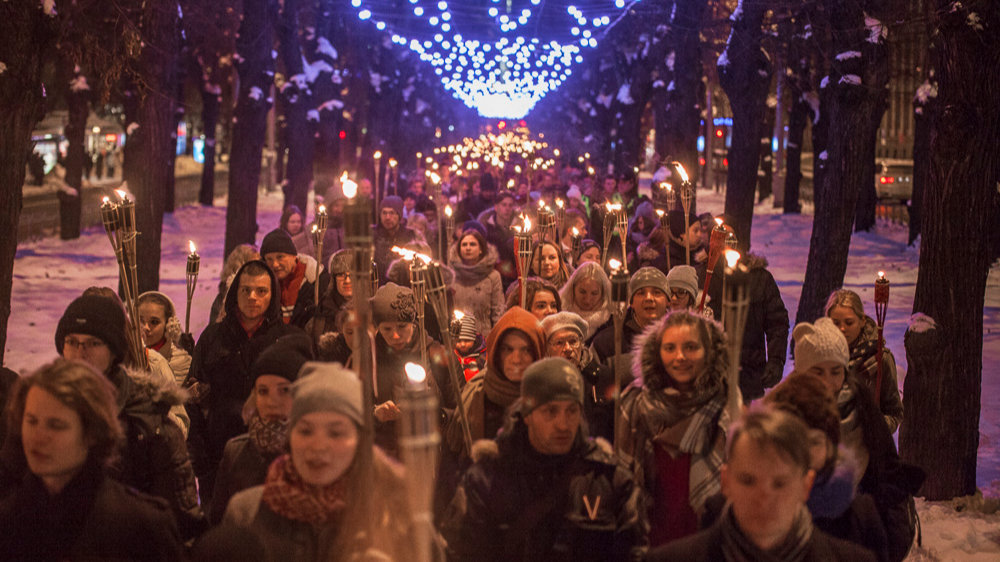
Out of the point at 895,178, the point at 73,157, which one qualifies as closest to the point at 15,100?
the point at 73,157

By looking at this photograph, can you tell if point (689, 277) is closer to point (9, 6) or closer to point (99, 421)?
point (99, 421)

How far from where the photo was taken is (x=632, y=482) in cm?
351

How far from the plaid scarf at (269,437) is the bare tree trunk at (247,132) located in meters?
12.7

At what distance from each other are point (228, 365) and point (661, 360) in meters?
2.42

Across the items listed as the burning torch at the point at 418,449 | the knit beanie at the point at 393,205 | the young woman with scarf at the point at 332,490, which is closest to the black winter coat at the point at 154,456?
the young woman with scarf at the point at 332,490

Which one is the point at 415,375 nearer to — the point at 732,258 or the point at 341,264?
the point at 732,258

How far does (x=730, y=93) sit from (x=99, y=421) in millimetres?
12548

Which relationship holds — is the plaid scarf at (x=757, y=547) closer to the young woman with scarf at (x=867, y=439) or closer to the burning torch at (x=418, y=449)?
the burning torch at (x=418, y=449)

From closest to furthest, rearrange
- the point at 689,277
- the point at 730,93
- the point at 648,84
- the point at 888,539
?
the point at 888,539
the point at 689,277
the point at 730,93
the point at 648,84

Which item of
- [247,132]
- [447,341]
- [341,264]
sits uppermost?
[247,132]

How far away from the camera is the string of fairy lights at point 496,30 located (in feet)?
61.3

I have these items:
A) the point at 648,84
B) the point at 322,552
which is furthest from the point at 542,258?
the point at 648,84

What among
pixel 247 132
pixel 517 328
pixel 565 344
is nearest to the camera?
pixel 517 328

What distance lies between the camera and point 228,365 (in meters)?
5.42
